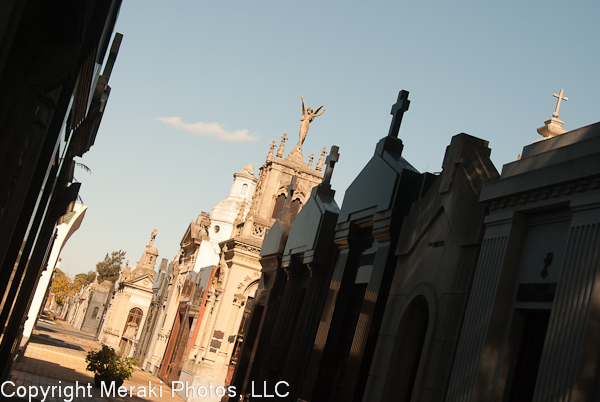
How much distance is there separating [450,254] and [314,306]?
532cm

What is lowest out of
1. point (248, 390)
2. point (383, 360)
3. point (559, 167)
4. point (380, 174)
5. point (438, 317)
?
point (248, 390)

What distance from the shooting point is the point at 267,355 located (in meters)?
13.8

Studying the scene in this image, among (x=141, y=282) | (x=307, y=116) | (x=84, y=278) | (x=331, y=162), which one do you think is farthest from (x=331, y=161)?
(x=84, y=278)

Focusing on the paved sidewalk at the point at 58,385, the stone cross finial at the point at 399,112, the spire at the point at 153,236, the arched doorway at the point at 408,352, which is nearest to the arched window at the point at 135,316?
the spire at the point at 153,236

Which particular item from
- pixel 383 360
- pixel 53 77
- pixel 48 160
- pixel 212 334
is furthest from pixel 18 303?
pixel 212 334

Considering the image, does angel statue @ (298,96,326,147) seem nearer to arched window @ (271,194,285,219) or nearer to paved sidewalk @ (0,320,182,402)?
arched window @ (271,194,285,219)

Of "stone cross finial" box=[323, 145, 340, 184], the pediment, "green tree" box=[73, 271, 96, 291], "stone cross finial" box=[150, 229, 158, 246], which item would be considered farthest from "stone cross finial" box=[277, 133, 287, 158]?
"green tree" box=[73, 271, 96, 291]

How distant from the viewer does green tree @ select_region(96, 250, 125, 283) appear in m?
107

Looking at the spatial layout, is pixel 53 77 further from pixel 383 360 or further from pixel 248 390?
pixel 248 390

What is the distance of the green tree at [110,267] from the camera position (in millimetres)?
106625

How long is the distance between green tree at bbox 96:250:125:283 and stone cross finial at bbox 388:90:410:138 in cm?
10165

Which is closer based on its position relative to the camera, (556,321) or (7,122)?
(7,122)

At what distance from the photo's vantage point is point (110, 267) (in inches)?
4232

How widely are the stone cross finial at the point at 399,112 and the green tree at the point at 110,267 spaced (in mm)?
101648
